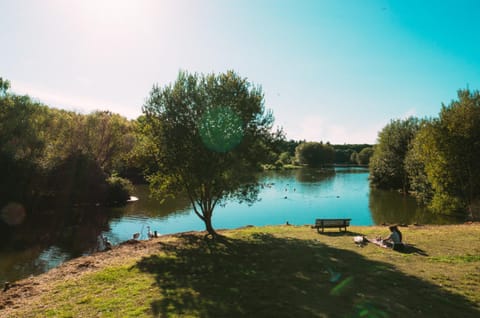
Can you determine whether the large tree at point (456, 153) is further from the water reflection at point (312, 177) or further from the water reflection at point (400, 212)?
the water reflection at point (312, 177)

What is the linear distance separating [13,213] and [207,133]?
29.3 m

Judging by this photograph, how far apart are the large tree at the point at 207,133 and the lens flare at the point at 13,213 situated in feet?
74.5

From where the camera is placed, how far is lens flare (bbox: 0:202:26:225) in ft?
99.7

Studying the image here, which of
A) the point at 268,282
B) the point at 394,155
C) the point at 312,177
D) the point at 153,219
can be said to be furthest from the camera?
the point at 312,177

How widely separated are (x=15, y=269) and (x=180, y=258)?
10495 mm

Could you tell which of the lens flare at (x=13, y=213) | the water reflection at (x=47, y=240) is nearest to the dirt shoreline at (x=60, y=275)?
the water reflection at (x=47, y=240)

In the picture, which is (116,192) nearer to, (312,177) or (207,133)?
(207,133)

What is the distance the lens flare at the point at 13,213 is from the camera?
3038 centimetres

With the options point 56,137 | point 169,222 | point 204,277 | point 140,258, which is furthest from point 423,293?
point 56,137

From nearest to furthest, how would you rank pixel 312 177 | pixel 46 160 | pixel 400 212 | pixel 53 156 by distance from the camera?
pixel 400 212 → pixel 46 160 → pixel 53 156 → pixel 312 177

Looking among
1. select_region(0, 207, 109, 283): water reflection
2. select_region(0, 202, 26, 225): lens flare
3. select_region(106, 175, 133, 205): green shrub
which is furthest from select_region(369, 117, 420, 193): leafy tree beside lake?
select_region(0, 202, 26, 225): lens flare

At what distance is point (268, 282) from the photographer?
30.2 feet

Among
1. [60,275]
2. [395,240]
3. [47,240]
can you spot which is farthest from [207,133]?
[47,240]

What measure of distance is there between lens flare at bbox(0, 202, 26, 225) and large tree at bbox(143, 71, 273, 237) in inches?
894
